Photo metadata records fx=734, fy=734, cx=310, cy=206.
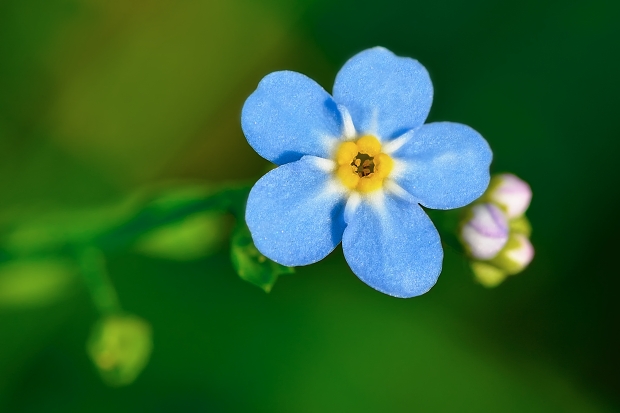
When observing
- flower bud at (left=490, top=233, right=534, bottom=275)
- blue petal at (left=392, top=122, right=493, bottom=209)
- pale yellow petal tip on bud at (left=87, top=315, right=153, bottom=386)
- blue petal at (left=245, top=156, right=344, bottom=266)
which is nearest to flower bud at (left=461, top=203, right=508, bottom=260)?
flower bud at (left=490, top=233, right=534, bottom=275)

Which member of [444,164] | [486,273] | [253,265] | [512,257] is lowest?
[253,265]

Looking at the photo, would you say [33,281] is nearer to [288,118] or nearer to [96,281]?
[96,281]

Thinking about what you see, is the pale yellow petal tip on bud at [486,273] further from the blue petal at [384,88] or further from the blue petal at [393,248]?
the blue petal at [384,88]

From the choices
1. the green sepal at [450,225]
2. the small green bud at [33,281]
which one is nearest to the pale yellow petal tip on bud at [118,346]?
the small green bud at [33,281]

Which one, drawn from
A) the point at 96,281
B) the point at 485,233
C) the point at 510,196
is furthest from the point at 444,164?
the point at 96,281

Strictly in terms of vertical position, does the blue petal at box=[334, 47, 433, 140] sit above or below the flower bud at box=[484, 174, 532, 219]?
above

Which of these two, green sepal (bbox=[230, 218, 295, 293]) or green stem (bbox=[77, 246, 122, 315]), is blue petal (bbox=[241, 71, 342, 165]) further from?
green stem (bbox=[77, 246, 122, 315])
